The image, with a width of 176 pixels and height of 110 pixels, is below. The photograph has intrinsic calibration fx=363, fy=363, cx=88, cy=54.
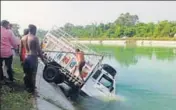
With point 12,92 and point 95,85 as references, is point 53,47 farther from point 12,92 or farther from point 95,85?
point 12,92

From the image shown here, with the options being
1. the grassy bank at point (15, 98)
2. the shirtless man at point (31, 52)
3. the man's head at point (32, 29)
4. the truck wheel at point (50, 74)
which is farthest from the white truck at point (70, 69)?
the man's head at point (32, 29)

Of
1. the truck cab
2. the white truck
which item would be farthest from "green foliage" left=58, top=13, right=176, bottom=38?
the truck cab

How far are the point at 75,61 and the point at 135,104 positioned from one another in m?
2.98

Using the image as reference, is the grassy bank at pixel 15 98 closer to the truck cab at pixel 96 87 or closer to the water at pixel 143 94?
the water at pixel 143 94

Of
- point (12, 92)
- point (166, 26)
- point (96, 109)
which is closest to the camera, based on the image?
point (12, 92)

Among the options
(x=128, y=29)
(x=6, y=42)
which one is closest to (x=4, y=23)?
(x=6, y=42)

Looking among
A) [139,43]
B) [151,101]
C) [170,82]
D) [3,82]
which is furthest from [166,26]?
[3,82]

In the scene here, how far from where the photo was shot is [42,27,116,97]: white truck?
47.8 feet

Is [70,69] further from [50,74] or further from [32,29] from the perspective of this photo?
[32,29]

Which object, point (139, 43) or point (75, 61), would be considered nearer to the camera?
point (75, 61)

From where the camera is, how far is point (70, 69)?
579 inches

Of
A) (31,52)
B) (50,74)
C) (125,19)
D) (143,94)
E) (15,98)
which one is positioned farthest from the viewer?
(125,19)

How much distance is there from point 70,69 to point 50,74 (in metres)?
0.83

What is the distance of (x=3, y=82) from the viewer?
9.80 m
